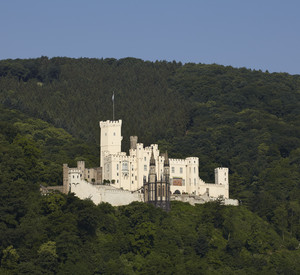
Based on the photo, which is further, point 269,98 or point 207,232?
point 269,98

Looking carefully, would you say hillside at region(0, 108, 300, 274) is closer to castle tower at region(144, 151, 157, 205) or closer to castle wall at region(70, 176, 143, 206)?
castle wall at region(70, 176, 143, 206)

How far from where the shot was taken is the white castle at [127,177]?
108000mm

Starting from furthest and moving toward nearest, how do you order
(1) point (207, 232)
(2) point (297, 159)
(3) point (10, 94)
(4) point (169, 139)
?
(3) point (10, 94), (4) point (169, 139), (2) point (297, 159), (1) point (207, 232)

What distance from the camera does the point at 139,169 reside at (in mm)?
113875

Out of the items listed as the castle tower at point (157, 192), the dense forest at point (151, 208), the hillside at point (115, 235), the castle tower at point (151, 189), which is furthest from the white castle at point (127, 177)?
the dense forest at point (151, 208)

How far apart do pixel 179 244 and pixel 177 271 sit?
5.48m

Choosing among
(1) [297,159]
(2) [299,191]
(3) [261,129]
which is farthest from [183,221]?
(3) [261,129]

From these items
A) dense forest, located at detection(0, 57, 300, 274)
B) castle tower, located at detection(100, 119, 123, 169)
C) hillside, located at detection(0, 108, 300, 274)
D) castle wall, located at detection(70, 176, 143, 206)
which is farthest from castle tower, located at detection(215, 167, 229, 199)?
castle wall, located at detection(70, 176, 143, 206)

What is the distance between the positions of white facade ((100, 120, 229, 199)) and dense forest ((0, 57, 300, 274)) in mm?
4001

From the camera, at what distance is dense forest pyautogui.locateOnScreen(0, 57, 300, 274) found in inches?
3935

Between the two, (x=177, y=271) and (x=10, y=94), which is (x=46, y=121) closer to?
(x=10, y=94)

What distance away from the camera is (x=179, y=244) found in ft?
350

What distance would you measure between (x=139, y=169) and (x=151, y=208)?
24.2ft

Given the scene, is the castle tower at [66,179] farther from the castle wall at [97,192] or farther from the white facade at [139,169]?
the white facade at [139,169]
